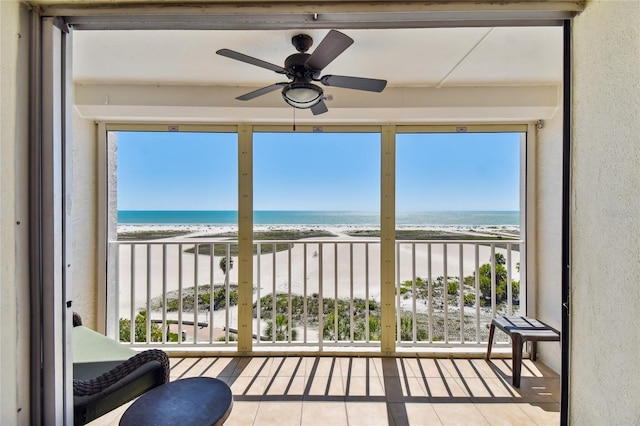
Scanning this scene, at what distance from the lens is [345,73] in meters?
2.34

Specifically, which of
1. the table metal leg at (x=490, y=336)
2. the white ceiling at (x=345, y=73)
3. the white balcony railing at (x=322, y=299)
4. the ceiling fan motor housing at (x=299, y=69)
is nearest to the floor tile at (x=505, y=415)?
the table metal leg at (x=490, y=336)

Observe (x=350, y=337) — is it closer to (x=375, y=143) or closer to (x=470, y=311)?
(x=470, y=311)

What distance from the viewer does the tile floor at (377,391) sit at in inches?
76.9

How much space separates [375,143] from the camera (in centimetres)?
288

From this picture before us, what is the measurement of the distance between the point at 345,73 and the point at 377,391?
251 centimetres

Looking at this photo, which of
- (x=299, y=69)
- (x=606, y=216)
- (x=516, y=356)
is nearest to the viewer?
(x=606, y=216)

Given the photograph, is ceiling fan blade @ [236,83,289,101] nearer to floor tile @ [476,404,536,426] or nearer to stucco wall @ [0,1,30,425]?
stucco wall @ [0,1,30,425]

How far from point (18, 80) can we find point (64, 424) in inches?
43.1

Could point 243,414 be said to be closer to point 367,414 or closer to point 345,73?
point 367,414

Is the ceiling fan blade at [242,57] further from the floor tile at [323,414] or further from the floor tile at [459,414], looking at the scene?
the floor tile at [459,414]

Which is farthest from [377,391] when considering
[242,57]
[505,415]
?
[242,57]

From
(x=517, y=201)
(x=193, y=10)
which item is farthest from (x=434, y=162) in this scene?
(x=193, y=10)

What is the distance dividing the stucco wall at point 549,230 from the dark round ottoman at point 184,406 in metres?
2.74

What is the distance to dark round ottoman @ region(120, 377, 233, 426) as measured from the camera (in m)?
1.18
